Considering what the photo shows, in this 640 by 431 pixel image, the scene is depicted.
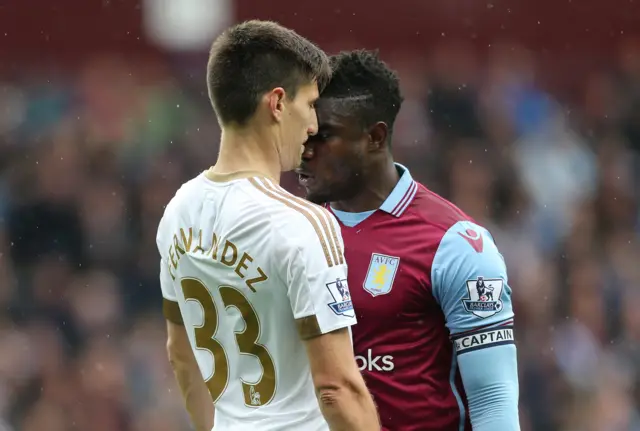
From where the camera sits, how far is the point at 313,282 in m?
3.06

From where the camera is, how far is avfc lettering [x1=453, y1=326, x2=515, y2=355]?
145 inches

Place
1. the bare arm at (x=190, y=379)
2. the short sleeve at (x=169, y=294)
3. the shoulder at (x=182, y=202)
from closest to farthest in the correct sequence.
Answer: the shoulder at (x=182, y=202) → the short sleeve at (x=169, y=294) → the bare arm at (x=190, y=379)

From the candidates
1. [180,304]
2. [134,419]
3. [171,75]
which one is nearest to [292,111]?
[180,304]

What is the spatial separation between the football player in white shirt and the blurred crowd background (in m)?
5.14

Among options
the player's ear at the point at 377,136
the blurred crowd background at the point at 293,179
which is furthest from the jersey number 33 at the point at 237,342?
the blurred crowd background at the point at 293,179

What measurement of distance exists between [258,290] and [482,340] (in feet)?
2.87

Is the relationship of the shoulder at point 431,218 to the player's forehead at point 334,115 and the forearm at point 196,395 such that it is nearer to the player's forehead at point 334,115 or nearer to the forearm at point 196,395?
the player's forehead at point 334,115

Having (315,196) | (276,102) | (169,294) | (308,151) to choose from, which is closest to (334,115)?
(308,151)

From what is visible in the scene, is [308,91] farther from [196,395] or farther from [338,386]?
[196,395]

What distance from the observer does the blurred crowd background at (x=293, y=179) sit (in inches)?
338

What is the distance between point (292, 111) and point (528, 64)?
826cm

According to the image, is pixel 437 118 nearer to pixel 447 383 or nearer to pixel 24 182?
pixel 24 182

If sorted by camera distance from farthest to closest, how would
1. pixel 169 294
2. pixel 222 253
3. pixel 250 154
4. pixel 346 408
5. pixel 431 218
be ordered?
pixel 431 218 < pixel 169 294 < pixel 250 154 < pixel 222 253 < pixel 346 408

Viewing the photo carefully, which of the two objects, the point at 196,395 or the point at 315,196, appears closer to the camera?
the point at 196,395
